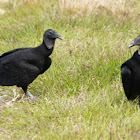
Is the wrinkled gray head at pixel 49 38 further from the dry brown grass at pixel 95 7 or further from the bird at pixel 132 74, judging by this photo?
the dry brown grass at pixel 95 7

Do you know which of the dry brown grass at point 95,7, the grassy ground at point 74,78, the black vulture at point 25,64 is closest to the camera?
the grassy ground at point 74,78

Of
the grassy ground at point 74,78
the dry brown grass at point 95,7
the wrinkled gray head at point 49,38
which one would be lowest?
the grassy ground at point 74,78

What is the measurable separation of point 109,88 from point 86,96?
1.10ft

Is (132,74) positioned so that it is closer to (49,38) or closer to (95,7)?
(49,38)

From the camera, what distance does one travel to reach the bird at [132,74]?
2.76 meters

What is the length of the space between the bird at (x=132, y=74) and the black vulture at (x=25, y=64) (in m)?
1.06

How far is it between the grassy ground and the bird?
0.15 metres

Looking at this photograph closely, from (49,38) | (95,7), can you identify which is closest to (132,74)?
(49,38)

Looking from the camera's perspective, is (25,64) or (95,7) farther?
(95,7)

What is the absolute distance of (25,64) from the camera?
3.42 meters

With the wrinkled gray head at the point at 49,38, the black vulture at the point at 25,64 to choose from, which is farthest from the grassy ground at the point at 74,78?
the wrinkled gray head at the point at 49,38

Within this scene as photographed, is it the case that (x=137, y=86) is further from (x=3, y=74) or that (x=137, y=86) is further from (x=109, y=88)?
(x=3, y=74)

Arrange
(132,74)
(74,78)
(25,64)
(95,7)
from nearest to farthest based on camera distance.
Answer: (132,74) < (25,64) < (74,78) < (95,7)

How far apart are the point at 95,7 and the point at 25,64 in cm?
287
